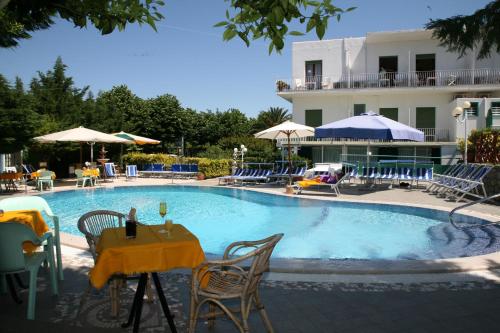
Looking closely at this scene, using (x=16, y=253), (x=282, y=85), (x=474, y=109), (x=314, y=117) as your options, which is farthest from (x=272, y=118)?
(x=16, y=253)

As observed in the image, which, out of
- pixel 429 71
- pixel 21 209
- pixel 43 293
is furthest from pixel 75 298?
pixel 429 71

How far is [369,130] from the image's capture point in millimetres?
12539

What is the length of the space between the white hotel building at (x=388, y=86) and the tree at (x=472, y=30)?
1921 centimetres

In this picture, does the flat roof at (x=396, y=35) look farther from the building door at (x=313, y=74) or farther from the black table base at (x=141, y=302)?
the black table base at (x=141, y=302)

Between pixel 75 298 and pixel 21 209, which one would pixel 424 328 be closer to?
pixel 75 298

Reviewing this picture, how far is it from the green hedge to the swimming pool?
15.9ft

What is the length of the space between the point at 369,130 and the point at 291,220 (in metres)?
4.48

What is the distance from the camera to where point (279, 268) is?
16.0 feet

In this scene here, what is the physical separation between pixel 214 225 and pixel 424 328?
673 cm

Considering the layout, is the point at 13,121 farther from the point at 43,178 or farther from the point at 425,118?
the point at 425,118

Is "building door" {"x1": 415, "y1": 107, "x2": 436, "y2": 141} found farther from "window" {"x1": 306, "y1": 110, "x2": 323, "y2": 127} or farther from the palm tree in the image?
the palm tree

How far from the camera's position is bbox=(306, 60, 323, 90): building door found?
25.6 meters

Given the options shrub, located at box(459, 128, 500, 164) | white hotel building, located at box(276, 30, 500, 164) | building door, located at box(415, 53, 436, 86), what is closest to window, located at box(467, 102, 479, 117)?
white hotel building, located at box(276, 30, 500, 164)

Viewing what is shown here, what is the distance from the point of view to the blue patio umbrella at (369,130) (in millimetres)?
12414
